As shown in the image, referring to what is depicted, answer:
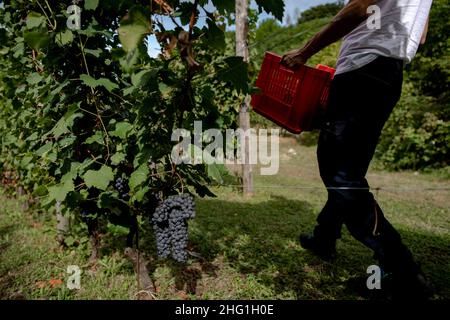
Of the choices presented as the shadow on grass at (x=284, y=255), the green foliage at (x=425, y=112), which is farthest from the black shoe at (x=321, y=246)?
the green foliage at (x=425, y=112)

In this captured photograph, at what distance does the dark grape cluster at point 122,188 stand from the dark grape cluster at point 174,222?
32 cm

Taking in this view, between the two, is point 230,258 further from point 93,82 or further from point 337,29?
point 337,29

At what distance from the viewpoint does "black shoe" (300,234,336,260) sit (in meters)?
2.52

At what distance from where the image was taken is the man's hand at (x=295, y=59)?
1.87 metres

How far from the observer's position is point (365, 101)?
1786mm

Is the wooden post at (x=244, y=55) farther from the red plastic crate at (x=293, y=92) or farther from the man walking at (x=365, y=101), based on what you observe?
the man walking at (x=365, y=101)

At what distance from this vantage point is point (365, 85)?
1776 mm

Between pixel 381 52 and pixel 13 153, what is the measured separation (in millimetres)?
3570

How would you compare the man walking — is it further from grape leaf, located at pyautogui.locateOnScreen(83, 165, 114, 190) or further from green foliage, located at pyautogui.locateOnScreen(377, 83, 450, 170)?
green foliage, located at pyautogui.locateOnScreen(377, 83, 450, 170)

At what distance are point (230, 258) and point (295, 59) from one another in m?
1.53

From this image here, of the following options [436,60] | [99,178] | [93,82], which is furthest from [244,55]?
[436,60]

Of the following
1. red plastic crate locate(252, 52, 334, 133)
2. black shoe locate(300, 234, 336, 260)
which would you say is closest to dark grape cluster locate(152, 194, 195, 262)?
red plastic crate locate(252, 52, 334, 133)
